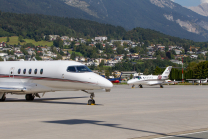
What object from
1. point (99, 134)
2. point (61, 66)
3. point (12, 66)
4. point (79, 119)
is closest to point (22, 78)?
point (12, 66)

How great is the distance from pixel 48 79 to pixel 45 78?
1.01 feet

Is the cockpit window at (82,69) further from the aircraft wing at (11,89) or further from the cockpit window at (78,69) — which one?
the aircraft wing at (11,89)

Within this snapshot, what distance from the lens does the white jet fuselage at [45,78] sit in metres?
23.3

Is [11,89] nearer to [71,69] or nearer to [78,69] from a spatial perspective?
[71,69]

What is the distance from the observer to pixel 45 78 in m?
25.4

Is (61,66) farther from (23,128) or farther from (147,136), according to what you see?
(147,136)

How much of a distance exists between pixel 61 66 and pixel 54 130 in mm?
12590

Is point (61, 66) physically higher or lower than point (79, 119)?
higher

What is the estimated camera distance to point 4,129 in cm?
1298

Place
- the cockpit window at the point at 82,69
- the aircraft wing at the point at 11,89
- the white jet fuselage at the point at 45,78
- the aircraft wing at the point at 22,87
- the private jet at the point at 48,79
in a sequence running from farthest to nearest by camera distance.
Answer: the aircraft wing at the point at 22,87
the aircraft wing at the point at 11,89
the cockpit window at the point at 82,69
the white jet fuselage at the point at 45,78
the private jet at the point at 48,79

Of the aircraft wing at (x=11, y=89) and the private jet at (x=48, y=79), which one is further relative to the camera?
the aircraft wing at (x=11, y=89)

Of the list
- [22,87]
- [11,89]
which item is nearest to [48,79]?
[22,87]

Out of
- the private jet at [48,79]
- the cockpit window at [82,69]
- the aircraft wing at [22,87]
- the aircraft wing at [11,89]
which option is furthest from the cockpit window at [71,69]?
the aircraft wing at [11,89]

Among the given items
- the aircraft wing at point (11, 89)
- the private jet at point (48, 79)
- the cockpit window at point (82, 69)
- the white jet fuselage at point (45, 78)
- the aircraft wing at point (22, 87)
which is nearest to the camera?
the private jet at point (48, 79)
